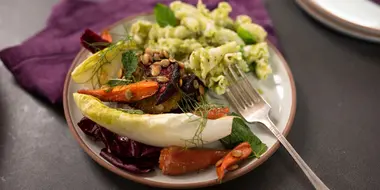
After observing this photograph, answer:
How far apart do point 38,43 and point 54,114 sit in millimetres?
310

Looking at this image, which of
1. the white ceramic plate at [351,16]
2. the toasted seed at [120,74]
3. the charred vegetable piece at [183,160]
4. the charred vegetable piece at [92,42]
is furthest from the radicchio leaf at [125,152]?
the white ceramic plate at [351,16]

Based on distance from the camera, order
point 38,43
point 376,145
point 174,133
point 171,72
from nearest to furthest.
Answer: point 174,133 < point 171,72 < point 376,145 < point 38,43

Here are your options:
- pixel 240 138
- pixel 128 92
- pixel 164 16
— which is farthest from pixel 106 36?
pixel 240 138

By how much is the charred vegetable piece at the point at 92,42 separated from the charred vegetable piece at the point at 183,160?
0.41 m

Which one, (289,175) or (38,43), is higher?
(38,43)

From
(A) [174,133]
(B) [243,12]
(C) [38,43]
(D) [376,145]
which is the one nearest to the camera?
(A) [174,133]

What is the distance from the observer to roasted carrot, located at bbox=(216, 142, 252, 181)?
1.12 m

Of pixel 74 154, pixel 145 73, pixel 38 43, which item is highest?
pixel 145 73

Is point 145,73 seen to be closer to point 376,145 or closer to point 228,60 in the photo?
point 228,60

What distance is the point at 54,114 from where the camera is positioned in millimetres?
1409

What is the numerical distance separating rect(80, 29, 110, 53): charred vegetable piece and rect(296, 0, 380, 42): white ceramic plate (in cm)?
82

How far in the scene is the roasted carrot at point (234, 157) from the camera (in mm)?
1118

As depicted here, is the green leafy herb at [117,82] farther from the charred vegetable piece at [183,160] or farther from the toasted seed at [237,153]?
the toasted seed at [237,153]

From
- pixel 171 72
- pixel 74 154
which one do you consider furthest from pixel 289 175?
pixel 74 154
